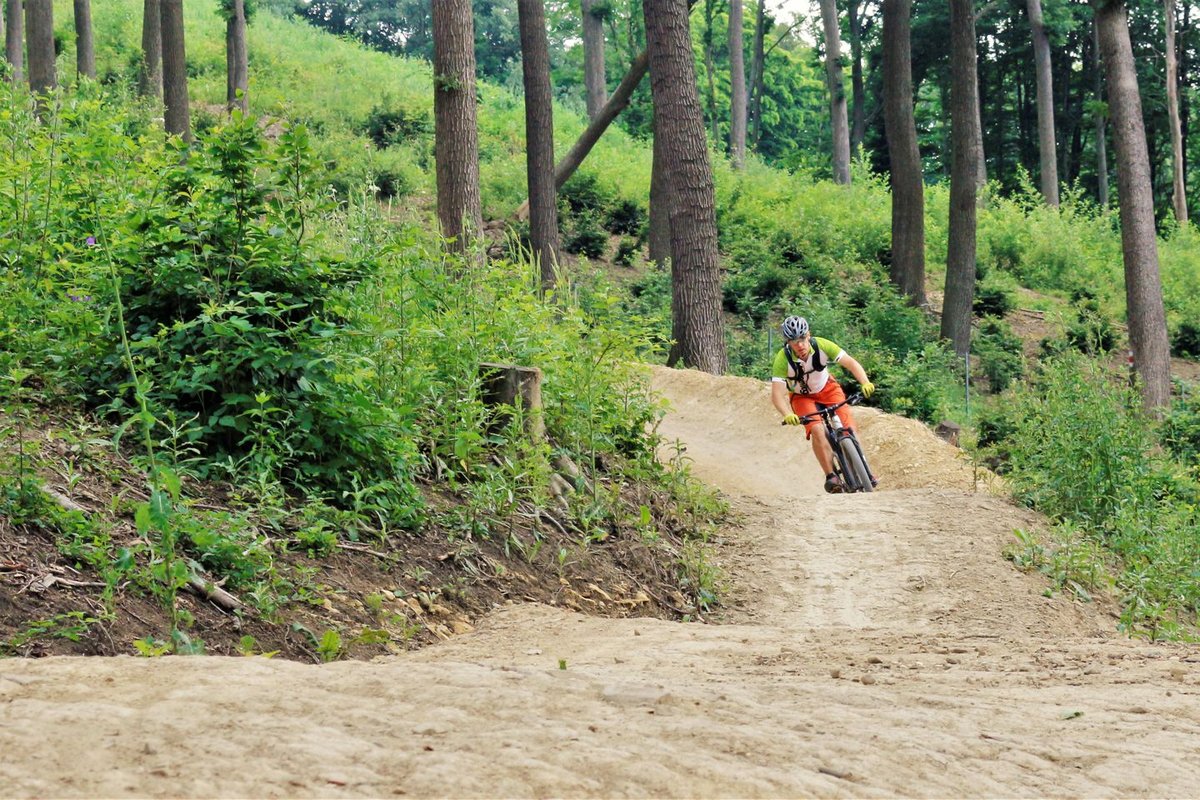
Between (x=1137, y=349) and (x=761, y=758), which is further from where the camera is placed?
(x=1137, y=349)

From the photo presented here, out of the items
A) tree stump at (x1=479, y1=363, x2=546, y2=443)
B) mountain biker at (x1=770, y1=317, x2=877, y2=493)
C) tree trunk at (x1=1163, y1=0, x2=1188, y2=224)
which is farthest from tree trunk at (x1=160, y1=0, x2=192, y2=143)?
tree trunk at (x1=1163, y1=0, x2=1188, y2=224)

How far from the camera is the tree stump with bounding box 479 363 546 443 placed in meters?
8.70

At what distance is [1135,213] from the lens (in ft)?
60.9

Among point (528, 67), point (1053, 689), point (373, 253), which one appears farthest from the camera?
point (528, 67)

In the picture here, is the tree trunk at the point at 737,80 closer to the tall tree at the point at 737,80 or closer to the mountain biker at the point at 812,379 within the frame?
the tall tree at the point at 737,80

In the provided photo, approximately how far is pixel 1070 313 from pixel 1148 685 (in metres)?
26.6

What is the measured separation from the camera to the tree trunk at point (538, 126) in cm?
2383

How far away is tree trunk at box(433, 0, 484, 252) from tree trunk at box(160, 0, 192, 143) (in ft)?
21.8

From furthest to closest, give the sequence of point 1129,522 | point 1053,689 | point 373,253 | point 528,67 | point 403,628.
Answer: point 528,67, point 1129,522, point 373,253, point 403,628, point 1053,689

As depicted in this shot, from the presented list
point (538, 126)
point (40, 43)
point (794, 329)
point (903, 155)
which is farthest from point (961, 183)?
point (40, 43)

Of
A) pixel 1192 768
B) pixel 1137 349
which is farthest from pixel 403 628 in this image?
pixel 1137 349

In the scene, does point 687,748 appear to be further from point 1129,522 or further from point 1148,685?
point 1129,522

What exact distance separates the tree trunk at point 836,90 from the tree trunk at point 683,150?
68.5ft

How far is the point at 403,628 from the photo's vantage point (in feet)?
19.9
